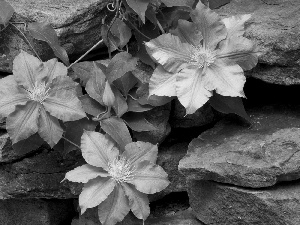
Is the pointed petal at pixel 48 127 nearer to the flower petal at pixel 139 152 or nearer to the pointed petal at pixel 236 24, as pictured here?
the flower petal at pixel 139 152

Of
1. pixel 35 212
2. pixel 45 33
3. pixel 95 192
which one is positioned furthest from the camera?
pixel 35 212

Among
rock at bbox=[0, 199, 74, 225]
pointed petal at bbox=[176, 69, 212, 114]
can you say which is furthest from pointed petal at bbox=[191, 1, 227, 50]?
rock at bbox=[0, 199, 74, 225]

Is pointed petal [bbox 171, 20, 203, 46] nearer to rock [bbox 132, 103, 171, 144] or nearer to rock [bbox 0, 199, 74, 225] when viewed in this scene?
rock [bbox 132, 103, 171, 144]

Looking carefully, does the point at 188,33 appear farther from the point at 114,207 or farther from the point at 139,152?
the point at 114,207

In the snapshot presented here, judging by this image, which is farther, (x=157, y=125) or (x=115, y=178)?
(x=157, y=125)

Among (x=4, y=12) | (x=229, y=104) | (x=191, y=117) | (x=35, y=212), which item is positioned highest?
(x=4, y=12)

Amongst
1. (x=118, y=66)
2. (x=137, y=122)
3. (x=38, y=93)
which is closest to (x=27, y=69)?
(x=38, y=93)
